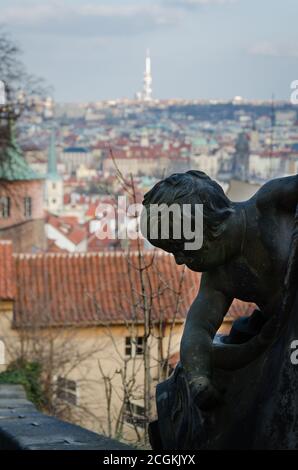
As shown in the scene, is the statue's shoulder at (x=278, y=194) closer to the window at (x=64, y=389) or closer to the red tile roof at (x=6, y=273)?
the window at (x=64, y=389)

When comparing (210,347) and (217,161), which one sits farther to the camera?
(217,161)

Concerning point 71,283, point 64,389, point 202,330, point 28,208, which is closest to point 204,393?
point 202,330

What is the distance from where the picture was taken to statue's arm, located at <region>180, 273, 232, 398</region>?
11.3ft

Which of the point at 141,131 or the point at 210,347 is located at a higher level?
the point at 210,347

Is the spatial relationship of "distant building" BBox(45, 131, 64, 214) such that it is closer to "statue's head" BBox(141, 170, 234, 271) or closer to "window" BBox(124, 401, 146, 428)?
"window" BBox(124, 401, 146, 428)

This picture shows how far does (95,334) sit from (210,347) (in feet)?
74.2

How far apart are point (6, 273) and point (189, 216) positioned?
81.5 feet

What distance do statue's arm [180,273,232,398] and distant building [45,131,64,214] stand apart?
97295 millimetres

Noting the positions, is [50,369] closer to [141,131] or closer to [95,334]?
[95,334]

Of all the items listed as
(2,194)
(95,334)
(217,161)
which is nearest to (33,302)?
(95,334)

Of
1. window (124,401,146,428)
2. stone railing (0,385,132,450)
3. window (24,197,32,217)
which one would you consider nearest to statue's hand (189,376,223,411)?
stone railing (0,385,132,450)

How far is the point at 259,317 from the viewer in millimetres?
3562

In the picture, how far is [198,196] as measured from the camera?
11.1ft

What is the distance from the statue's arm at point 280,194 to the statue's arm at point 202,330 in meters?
0.30
